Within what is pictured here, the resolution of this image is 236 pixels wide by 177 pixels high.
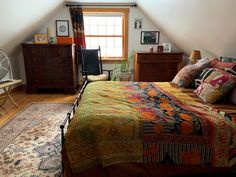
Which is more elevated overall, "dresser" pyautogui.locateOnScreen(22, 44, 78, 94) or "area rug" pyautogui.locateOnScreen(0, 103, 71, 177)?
"dresser" pyautogui.locateOnScreen(22, 44, 78, 94)

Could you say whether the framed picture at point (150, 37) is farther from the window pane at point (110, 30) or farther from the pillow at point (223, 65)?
the pillow at point (223, 65)

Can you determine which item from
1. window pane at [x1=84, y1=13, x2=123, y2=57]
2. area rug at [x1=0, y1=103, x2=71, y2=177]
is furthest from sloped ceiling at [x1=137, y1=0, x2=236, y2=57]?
area rug at [x1=0, y1=103, x2=71, y2=177]

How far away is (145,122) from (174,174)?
1.56 ft

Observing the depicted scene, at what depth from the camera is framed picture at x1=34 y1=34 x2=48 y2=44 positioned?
450 centimetres

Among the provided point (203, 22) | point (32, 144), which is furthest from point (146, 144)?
point (203, 22)

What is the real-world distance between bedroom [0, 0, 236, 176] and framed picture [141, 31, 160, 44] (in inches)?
3.0

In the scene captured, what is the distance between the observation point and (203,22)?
2855mm

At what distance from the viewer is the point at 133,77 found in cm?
518

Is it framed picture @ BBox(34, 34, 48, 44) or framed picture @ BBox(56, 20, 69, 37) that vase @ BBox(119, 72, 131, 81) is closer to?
framed picture @ BBox(56, 20, 69, 37)

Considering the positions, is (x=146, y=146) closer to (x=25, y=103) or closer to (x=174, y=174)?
(x=174, y=174)

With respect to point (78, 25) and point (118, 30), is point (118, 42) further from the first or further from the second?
point (78, 25)

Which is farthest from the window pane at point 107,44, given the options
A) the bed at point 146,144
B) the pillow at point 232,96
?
the bed at point 146,144

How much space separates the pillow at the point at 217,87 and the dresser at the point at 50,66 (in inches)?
123

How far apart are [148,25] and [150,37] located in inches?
11.6
